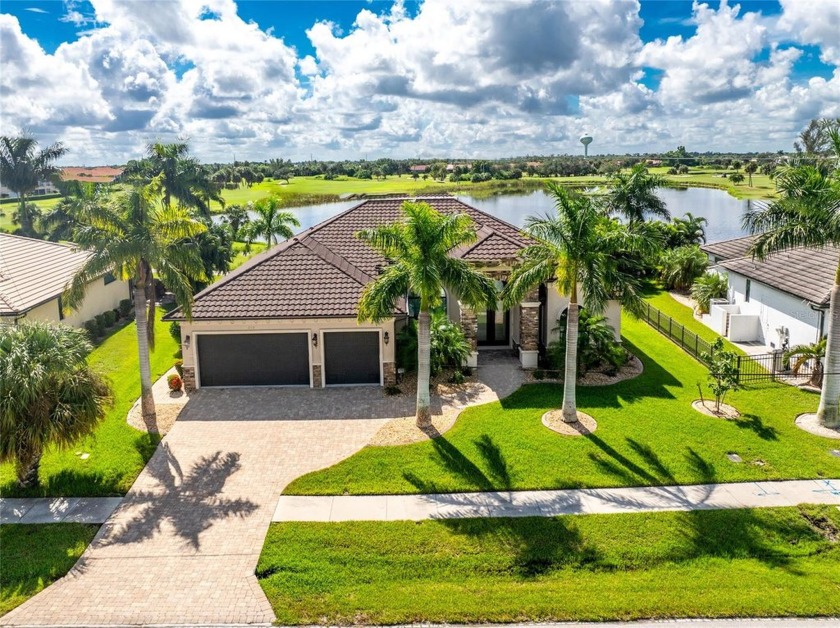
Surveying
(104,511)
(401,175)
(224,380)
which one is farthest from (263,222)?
(401,175)

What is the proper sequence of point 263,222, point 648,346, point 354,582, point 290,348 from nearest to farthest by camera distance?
point 354,582
point 290,348
point 648,346
point 263,222

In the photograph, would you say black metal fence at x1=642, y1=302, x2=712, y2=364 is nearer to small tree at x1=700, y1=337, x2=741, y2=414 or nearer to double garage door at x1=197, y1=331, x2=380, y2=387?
small tree at x1=700, y1=337, x2=741, y2=414

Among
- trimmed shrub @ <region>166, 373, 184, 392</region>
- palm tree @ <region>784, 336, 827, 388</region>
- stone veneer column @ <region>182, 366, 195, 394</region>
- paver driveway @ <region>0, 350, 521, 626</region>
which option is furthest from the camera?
stone veneer column @ <region>182, 366, 195, 394</region>

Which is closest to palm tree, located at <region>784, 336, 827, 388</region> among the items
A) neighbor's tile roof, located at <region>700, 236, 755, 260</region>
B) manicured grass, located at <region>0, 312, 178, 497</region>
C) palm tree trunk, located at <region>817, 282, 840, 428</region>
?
palm tree trunk, located at <region>817, 282, 840, 428</region>

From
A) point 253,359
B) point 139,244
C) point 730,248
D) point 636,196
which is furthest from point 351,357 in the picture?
point 636,196

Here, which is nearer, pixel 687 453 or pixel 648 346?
pixel 687 453

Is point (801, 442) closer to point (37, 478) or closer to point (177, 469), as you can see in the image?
point (177, 469)
